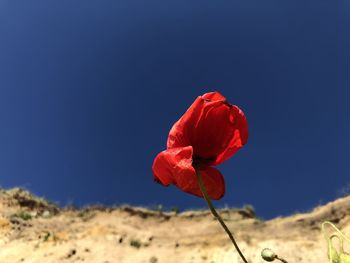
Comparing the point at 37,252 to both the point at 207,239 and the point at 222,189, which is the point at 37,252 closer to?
the point at 207,239

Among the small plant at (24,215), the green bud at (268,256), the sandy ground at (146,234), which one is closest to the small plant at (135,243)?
the sandy ground at (146,234)

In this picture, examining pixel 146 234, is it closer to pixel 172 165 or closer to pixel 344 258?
pixel 172 165

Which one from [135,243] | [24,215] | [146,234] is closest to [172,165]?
[135,243]

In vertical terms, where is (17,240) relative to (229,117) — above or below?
above

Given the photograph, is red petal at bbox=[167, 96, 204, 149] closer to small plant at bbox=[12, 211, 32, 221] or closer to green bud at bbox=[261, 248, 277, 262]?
green bud at bbox=[261, 248, 277, 262]

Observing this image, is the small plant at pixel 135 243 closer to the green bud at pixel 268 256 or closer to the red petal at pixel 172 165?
the red petal at pixel 172 165

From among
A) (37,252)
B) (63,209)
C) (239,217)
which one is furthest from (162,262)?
(63,209)

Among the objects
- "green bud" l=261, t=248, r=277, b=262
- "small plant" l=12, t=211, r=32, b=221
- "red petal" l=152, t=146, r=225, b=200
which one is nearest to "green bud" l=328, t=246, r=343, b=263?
"green bud" l=261, t=248, r=277, b=262

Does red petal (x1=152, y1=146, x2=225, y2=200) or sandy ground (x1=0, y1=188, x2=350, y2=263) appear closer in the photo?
red petal (x1=152, y1=146, x2=225, y2=200)
